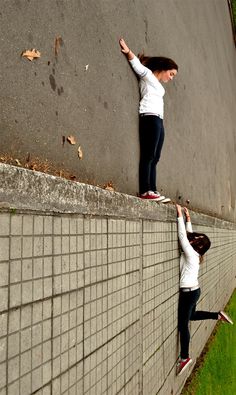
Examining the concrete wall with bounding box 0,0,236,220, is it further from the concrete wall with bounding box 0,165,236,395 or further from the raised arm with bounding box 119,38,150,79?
Result: the concrete wall with bounding box 0,165,236,395

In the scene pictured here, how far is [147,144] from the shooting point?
5.98 m

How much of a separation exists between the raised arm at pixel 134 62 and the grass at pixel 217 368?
15.6 feet

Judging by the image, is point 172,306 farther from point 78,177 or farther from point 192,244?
point 78,177

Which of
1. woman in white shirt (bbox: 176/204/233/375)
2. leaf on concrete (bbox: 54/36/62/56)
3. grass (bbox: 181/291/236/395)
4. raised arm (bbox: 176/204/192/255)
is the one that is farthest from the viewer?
grass (bbox: 181/291/236/395)

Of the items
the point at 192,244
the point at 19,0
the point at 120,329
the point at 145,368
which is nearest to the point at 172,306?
the point at 192,244

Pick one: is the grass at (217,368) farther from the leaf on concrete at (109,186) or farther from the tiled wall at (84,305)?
the leaf on concrete at (109,186)

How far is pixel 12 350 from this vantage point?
2736 mm

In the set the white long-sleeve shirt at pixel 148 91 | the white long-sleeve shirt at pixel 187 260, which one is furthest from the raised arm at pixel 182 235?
the white long-sleeve shirt at pixel 148 91

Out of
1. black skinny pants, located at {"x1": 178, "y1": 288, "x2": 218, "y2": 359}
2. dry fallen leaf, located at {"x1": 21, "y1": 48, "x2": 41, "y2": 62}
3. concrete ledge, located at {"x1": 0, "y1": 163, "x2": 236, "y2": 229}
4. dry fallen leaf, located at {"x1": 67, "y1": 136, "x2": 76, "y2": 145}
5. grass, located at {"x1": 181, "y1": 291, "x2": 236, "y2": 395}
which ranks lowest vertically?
grass, located at {"x1": 181, "y1": 291, "x2": 236, "y2": 395}

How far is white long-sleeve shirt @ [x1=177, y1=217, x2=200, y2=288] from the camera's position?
270 inches

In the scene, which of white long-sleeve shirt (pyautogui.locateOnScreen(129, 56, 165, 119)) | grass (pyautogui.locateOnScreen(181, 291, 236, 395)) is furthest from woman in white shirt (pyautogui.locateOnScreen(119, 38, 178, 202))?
grass (pyautogui.locateOnScreen(181, 291, 236, 395))

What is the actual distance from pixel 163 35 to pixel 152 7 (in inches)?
A: 27.8

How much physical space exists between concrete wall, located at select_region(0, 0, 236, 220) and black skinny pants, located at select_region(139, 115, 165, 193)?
11 centimetres

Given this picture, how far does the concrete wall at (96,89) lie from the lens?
348 cm
